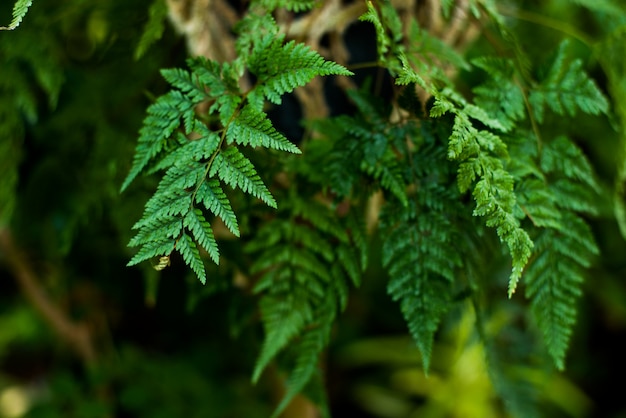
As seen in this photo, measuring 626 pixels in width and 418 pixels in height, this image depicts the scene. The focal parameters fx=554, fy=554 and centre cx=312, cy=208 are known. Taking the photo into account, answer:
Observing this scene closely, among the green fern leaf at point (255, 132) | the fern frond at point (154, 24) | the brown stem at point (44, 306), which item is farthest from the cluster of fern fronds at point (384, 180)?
the brown stem at point (44, 306)

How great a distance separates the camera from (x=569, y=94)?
0.80 meters

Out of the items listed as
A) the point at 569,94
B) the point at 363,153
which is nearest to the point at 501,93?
the point at 569,94

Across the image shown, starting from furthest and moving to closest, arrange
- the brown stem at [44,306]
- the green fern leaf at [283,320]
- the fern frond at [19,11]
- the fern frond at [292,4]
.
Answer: the brown stem at [44,306]
the green fern leaf at [283,320]
the fern frond at [292,4]
the fern frond at [19,11]

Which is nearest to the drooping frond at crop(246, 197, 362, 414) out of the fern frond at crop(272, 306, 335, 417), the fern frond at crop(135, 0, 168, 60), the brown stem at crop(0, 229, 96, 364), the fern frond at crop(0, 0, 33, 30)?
the fern frond at crop(272, 306, 335, 417)

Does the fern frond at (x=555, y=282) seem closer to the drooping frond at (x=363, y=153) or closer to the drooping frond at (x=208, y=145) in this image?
the drooping frond at (x=363, y=153)

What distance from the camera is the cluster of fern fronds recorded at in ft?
2.08

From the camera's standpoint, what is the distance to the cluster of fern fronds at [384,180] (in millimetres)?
634

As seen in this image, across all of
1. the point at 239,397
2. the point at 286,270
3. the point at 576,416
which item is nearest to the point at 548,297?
the point at 286,270

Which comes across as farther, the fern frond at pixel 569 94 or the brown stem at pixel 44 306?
the brown stem at pixel 44 306

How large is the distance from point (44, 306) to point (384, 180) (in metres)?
1.12

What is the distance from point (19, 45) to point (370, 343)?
1558 millimetres

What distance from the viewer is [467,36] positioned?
1.04 metres

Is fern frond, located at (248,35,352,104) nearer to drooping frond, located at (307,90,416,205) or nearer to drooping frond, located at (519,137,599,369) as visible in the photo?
drooping frond, located at (307,90,416,205)

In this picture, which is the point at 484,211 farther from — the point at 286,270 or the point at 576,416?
the point at 576,416
